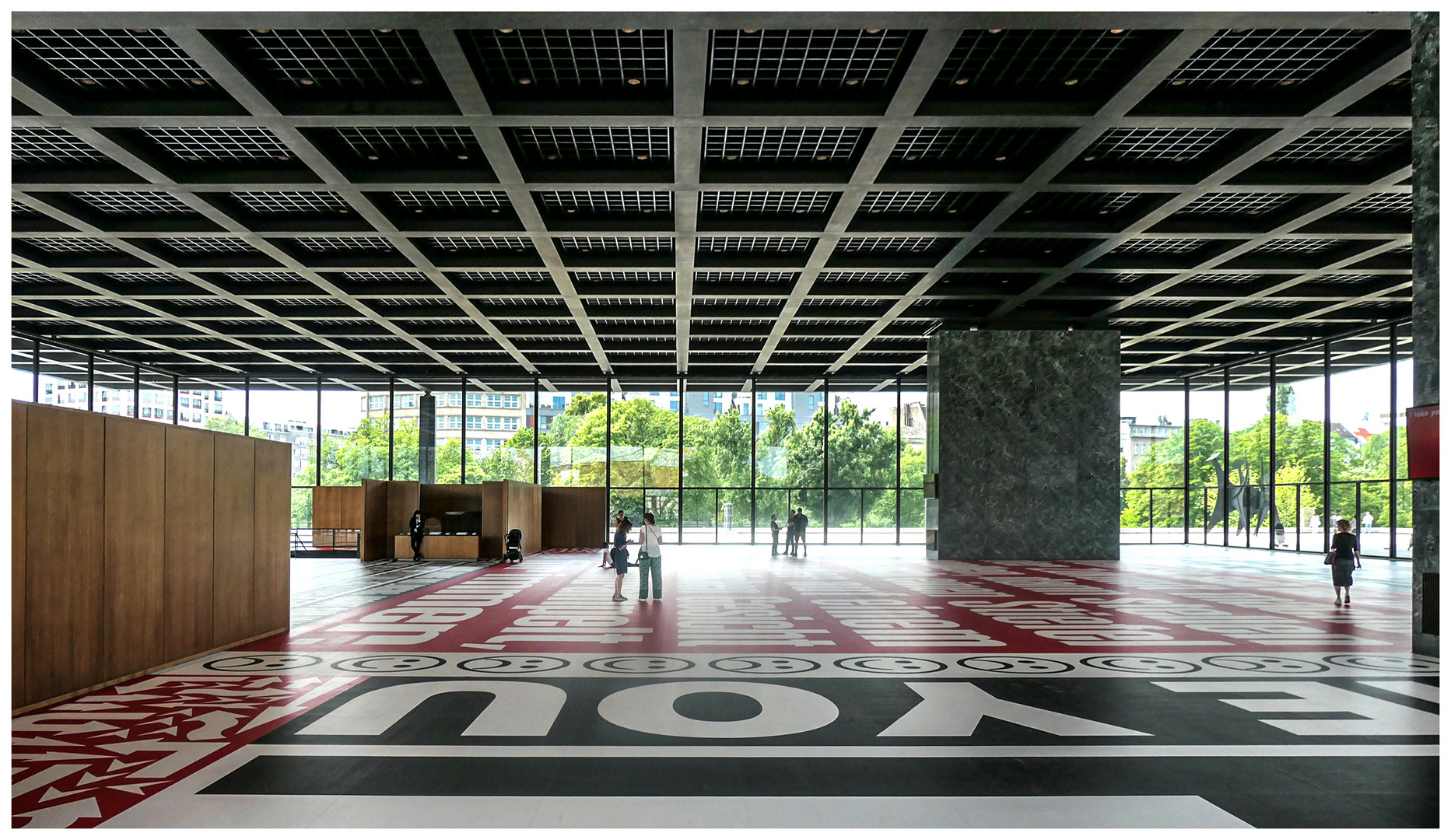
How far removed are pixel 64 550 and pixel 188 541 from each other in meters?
1.98

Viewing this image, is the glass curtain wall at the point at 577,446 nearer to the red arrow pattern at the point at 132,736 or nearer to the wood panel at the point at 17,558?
the red arrow pattern at the point at 132,736

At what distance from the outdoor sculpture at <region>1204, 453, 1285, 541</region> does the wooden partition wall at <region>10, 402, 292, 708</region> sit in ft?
112

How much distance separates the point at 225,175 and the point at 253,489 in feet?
21.6

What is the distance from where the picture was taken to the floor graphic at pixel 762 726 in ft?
17.2

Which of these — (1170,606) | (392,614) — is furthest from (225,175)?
(1170,606)

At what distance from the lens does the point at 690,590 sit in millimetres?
18234

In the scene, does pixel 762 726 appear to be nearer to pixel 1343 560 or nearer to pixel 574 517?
pixel 1343 560

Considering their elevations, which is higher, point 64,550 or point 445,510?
point 64,550

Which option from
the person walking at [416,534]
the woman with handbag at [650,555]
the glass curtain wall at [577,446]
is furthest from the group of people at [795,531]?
the woman with handbag at [650,555]

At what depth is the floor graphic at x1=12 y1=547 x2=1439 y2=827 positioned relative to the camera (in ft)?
17.2

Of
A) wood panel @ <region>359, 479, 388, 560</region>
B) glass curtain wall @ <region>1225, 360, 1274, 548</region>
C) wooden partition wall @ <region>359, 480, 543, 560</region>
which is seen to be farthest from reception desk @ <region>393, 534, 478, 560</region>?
glass curtain wall @ <region>1225, 360, 1274, 548</region>

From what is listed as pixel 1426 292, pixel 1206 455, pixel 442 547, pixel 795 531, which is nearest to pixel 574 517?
pixel 442 547

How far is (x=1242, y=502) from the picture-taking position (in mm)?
36281

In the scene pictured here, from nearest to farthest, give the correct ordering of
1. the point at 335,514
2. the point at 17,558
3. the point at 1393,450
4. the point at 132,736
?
the point at 132,736
the point at 17,558
the point at 1393,450
the point at 335,514
